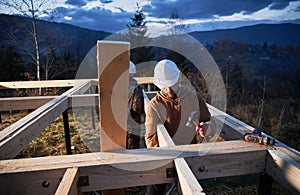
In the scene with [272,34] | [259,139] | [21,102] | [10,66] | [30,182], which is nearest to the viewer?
[30,182]

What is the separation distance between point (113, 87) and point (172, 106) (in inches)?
53.0

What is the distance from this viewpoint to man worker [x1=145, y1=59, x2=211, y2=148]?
2.25 m

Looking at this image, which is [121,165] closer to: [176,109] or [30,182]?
[30,182]

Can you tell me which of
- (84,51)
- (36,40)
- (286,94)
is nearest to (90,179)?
(36,40)

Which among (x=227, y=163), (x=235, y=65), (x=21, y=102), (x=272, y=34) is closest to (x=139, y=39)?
(x=235, y=65)

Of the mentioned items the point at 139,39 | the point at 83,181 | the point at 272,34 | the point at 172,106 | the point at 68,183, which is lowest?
the point at 83,181

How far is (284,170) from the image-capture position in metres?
1.24

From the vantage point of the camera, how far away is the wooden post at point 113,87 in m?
1.01

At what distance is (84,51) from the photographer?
72.8ft

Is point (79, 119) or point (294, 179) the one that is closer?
point (294, 179)

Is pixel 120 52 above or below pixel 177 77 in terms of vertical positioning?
above

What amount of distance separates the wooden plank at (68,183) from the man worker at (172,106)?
1.16m

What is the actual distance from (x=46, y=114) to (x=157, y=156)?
5.11ft

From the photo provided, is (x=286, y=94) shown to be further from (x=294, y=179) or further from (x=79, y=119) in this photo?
(x=294, y=179)
